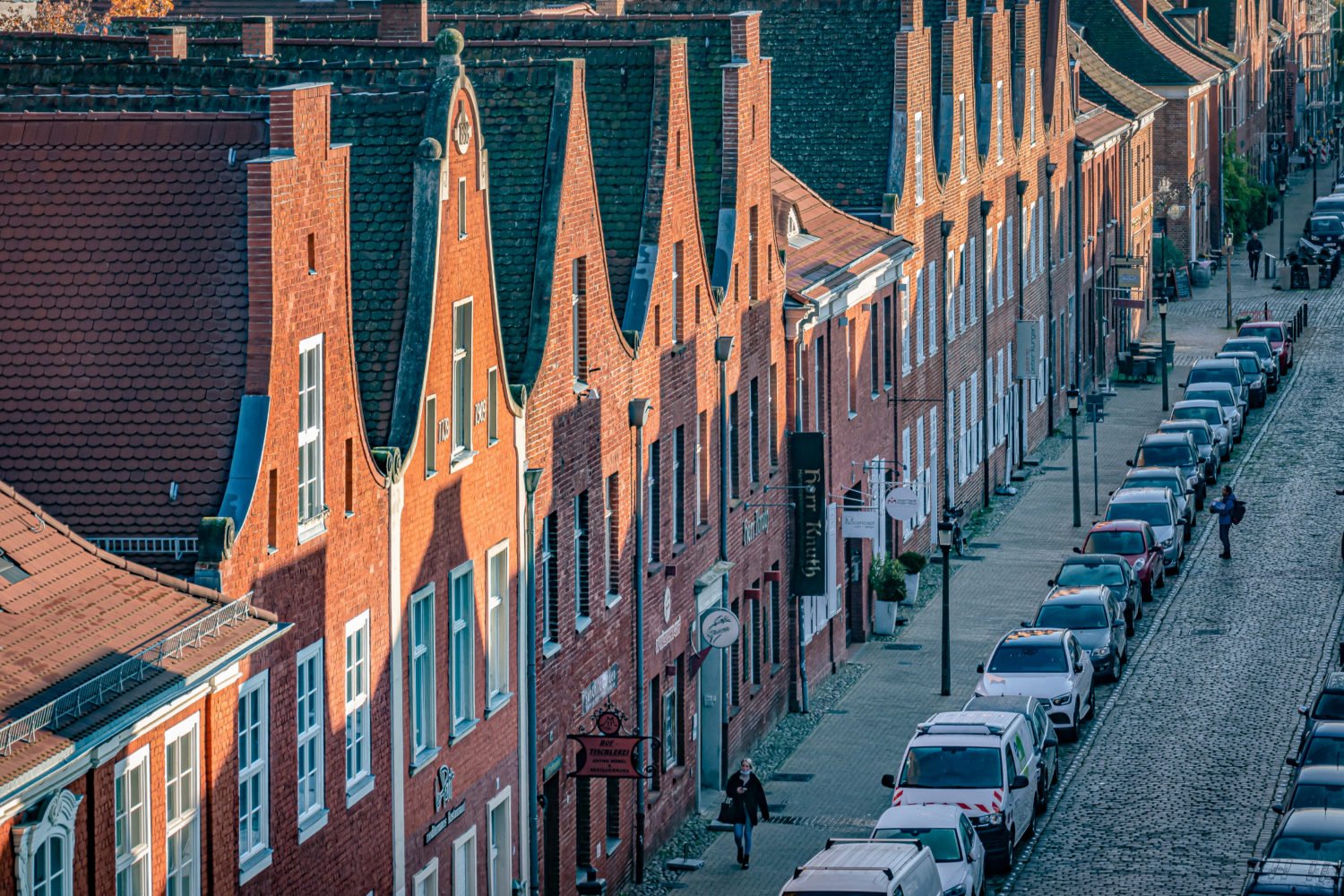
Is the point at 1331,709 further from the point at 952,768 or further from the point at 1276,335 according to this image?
the point at 1276,335

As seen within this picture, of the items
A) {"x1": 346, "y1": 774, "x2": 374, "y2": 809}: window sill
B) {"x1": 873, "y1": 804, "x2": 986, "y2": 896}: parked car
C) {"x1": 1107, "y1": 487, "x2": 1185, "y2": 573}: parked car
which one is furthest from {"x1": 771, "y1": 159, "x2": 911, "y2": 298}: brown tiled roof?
{"x1": 346, "y1": 774, "x2": 374, "y2": 809}: window sill

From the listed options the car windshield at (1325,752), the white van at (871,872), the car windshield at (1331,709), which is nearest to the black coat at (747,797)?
the white van at (871,872)

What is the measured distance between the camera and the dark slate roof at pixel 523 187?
33438 millimetres

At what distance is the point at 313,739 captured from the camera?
86.1 ft

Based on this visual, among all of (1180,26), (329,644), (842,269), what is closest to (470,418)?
(329,644)

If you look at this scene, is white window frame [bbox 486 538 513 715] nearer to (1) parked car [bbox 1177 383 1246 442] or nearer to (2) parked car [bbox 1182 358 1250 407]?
(1) parked car [bbox 1177 383 1246 442]

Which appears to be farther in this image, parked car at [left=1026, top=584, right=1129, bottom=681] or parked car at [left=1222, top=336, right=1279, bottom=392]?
parked car at [left=1222, top=336, right=1279, bottom=392]

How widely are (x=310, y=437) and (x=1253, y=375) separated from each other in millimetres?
55858

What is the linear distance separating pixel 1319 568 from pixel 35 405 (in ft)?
125

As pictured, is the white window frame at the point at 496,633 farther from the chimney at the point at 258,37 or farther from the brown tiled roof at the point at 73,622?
the brown tiled roof at the point at 73,622

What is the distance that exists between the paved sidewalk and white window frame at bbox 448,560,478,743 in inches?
268

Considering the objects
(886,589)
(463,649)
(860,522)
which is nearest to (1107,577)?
(886,589)

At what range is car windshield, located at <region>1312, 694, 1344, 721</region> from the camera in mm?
41750

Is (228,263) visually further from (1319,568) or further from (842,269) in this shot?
(1319,568)
